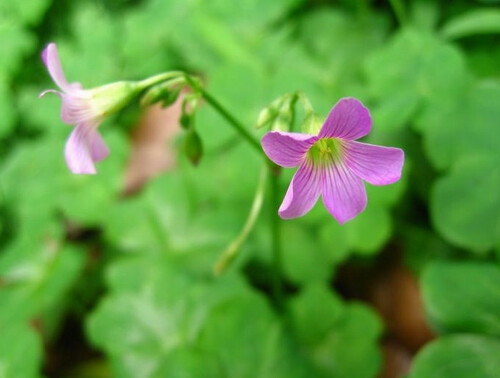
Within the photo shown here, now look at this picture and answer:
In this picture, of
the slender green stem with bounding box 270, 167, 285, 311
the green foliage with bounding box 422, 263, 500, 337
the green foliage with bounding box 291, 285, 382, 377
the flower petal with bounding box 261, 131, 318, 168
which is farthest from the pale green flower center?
the green foliage with bounding box 291, 285, 382, 377

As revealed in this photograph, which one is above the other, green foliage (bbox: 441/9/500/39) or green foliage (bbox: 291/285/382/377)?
green foliage (bbox: 441/9/500/39)

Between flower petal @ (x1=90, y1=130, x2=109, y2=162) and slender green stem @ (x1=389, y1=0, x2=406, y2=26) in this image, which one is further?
slender green stem @ (x1=389, y1=0, x2=406, y2=26)

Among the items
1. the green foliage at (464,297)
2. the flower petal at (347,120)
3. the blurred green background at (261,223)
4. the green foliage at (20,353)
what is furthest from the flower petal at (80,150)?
the green foliage at (464,297)

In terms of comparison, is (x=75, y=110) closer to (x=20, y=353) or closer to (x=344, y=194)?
(x=344, y=194)

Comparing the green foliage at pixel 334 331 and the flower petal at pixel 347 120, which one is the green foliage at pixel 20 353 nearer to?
the green foliage at pixel 334 331

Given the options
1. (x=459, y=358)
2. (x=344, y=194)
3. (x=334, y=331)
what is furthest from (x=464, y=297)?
(x=344, y=194)

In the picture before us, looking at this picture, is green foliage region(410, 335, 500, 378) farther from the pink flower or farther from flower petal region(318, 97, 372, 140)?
the pink flower
